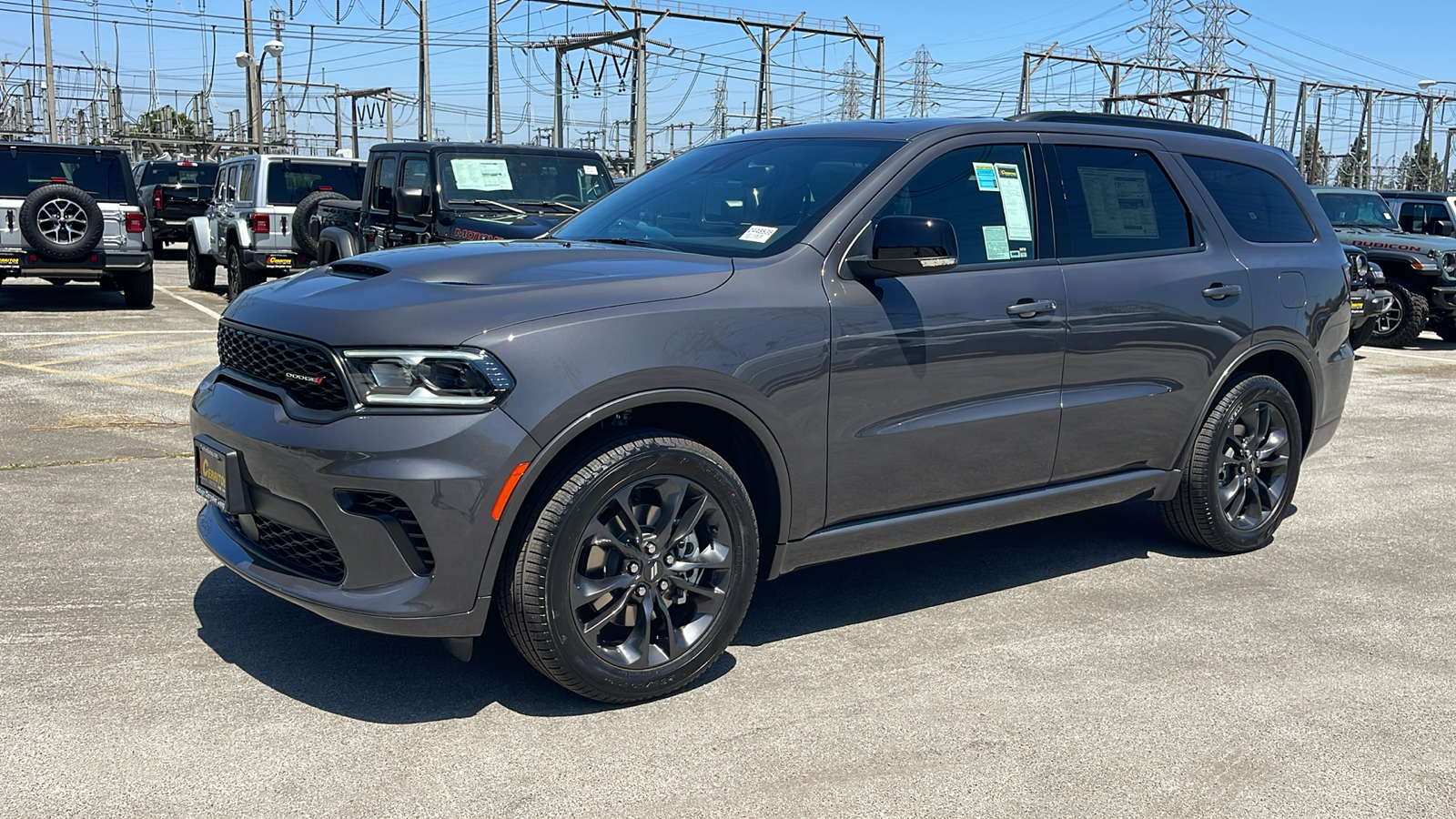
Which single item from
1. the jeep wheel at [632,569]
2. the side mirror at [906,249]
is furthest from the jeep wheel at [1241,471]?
the jeep wheel at [632,569]

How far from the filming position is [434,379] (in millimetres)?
3486

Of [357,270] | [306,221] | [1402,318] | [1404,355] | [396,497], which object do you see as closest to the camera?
[396,497]

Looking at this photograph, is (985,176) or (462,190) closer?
(985,176)

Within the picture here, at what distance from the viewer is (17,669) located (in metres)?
3.98

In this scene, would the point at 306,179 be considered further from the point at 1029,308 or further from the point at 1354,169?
the point at 1354,169

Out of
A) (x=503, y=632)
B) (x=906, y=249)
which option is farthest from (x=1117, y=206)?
(x=503, y=632)

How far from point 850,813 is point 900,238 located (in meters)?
1.77

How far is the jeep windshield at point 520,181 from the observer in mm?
11383

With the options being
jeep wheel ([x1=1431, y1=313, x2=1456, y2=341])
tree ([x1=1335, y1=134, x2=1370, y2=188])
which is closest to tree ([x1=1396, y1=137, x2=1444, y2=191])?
tree ([x1=1335, y1=134, x2=1370, y2=188])

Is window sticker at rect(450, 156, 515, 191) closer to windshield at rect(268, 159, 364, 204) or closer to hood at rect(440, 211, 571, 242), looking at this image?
hood at rect(440, 211, 571, 242)

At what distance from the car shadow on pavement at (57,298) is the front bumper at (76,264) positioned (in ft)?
2.56

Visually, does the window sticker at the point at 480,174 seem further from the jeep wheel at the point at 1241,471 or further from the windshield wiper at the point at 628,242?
the jeep wheel at the point at 1241,471

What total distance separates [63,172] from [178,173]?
526 inches

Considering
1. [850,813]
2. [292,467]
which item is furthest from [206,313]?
[850,813]
